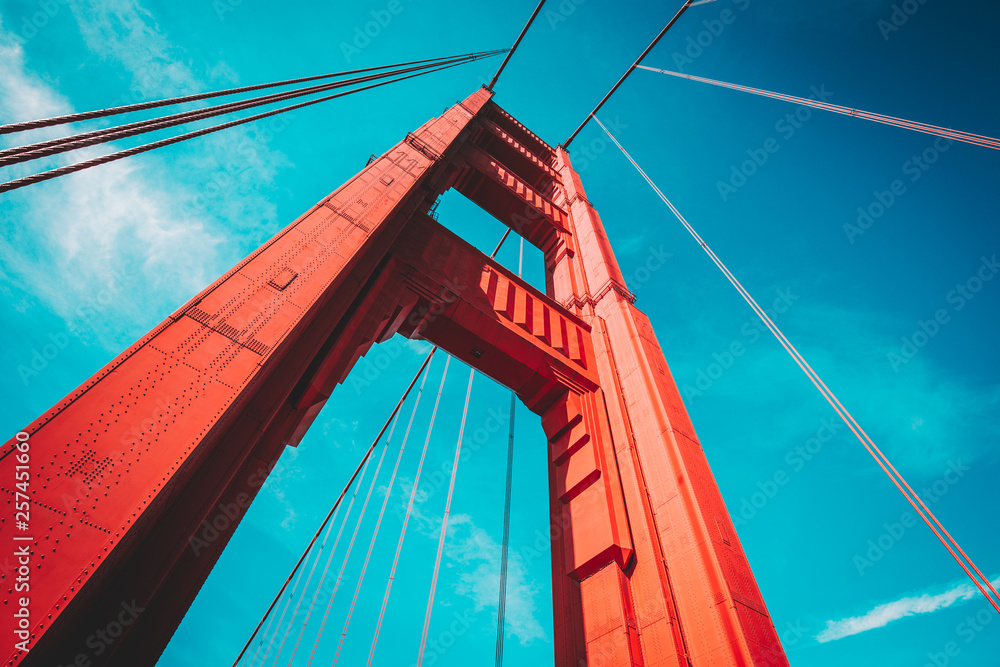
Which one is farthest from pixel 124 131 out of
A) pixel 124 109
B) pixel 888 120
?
pixel 888 120

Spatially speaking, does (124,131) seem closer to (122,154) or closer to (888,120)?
(122,154)

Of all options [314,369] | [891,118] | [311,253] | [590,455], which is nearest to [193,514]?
[314,369]

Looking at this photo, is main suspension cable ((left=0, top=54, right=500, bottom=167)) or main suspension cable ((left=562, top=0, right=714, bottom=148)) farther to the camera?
main suspension cable ((left=562, top=0, right=714, bottom=148))

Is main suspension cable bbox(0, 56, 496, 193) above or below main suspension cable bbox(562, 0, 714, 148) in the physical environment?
below

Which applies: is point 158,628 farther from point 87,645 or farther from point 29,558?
point 29,558

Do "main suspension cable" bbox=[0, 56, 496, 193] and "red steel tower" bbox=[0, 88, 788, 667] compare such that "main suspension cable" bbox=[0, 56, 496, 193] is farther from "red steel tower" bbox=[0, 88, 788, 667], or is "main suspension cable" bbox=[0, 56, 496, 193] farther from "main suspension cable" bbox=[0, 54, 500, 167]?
"red steel tower" bbox=[0, 88, 788, 667]

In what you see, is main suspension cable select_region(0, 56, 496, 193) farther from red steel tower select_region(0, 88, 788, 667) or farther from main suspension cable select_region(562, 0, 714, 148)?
main suspension cable select_region(562, 0, 714, 148)

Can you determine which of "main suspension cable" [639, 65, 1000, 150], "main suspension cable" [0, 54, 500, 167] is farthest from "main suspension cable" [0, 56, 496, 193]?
"main suspension cable" [639, 65, 1000, 150]

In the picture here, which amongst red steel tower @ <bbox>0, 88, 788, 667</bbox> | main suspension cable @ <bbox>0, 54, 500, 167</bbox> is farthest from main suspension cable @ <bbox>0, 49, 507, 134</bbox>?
red steel tower @ <bbox>0, 88, 788, 667</bbox>

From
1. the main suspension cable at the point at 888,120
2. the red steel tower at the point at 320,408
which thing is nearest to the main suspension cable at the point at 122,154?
the red steel tower at the point at 320,408
